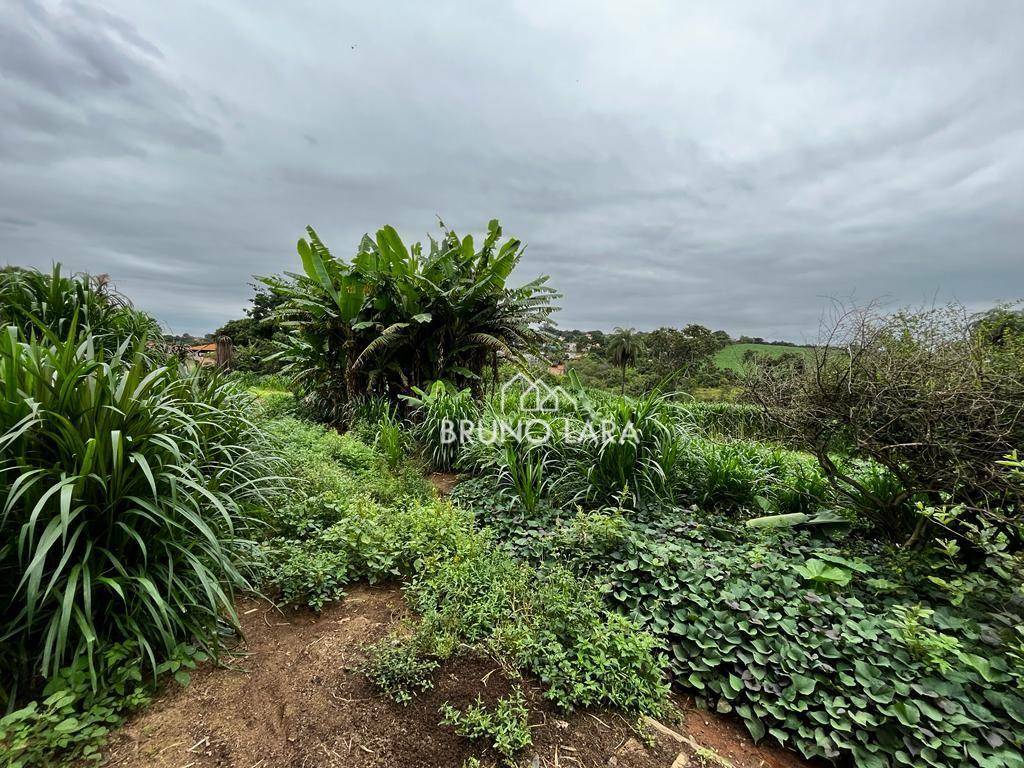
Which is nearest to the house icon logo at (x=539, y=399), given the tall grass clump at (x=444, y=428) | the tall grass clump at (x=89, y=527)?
the tall grass clump at (x=444, y=428)

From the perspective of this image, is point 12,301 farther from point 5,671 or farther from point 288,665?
point 288,665

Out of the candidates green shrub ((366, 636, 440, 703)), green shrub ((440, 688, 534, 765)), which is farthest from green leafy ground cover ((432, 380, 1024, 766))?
green shrub ((366, 636, 440, 703))

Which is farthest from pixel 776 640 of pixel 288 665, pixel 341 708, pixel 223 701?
pixel 223 701

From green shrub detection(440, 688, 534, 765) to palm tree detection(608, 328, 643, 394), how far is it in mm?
27061

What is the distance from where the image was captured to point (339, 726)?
159cm

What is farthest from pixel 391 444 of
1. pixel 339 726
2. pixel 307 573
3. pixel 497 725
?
pixel 497 725

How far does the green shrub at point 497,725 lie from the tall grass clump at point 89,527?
1022 millimetres

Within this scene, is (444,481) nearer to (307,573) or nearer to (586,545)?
(586,545)

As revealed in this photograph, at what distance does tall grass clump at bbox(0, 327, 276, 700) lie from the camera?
1.47m

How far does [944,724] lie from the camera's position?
5.59 ft

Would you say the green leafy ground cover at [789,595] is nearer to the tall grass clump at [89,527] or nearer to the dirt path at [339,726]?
the dirt path at [339,726]

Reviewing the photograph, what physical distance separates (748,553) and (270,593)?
2.85m

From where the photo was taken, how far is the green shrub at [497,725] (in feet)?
5.09

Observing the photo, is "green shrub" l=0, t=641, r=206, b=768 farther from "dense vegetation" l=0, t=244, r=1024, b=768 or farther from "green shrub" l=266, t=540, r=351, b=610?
"green shrub" l=266, t=540, r=351, b=610
